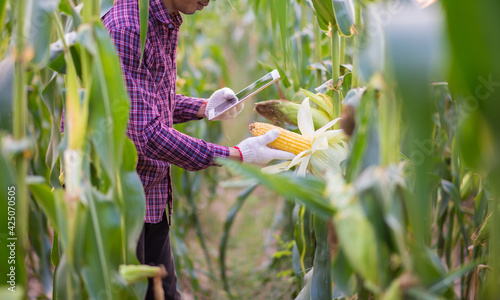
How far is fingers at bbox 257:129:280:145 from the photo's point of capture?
48.3 inches

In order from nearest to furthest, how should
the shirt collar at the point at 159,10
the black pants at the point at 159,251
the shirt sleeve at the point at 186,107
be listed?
1. the shirt collar at the point at 159,10
2. the black pants at the point at 159,251
3. the shirt sleeve at the point at 186,107

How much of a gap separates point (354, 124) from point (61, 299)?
0.55 m

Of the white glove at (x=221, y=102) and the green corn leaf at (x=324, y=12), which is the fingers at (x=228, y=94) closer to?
the white glove at (x=221, y=102)

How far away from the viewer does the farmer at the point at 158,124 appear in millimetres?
1184

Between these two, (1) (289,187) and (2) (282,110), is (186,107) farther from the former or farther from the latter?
(1) (289,187)

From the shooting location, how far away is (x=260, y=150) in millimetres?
1261

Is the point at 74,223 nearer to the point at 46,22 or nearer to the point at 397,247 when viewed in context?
the point at 46,22

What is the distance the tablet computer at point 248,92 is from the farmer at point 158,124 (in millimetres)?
39

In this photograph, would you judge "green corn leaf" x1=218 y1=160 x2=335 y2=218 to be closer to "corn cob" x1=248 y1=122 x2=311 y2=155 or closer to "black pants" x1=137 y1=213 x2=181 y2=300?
"corn cob" x1=248 y1=122 x2=311 y2=155

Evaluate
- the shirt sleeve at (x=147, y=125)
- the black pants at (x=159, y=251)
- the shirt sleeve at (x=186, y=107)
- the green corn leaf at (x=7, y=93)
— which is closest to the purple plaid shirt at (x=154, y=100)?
the shirt sleeve at (x=147, y=125)

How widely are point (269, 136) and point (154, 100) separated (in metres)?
0.35

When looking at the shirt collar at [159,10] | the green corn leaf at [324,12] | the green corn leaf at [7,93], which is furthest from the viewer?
the shirt collar at [159,10]

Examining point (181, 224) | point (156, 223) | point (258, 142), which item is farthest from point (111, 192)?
point (181, 224)

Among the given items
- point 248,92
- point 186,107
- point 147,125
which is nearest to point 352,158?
point 147,125
